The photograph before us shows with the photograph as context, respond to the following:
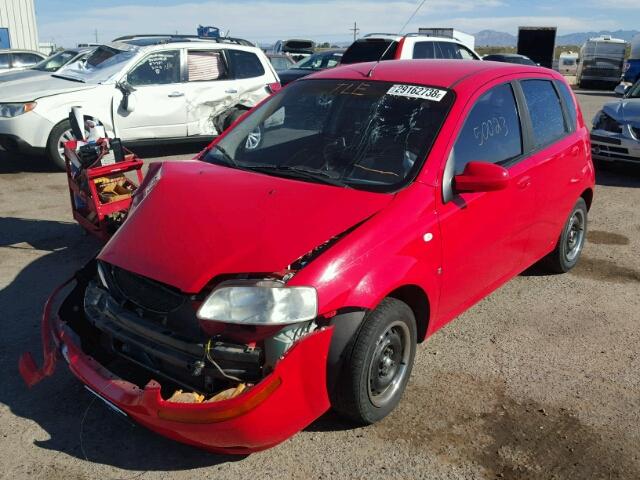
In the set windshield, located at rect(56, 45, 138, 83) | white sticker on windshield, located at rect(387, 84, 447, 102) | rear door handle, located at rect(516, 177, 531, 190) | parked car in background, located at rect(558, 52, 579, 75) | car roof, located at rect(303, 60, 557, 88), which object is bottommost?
parked car in background, located at rect(558, 52, 579, 75)

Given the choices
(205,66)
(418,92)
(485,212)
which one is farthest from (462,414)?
(205,66)

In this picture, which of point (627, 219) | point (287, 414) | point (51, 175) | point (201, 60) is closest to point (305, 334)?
point (287, 414)

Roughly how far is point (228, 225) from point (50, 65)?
1147 cm

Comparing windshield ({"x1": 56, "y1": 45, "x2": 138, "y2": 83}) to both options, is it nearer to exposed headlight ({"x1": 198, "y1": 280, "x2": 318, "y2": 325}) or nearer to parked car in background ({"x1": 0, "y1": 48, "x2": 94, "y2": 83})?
parked car in background ({"x1": 0, "y1": 48, "x2": 94, "y2": 83})

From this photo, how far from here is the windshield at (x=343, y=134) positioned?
3.49 m

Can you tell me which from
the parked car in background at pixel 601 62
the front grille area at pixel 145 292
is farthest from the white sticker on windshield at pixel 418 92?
the parked car in background at pixel 601 62

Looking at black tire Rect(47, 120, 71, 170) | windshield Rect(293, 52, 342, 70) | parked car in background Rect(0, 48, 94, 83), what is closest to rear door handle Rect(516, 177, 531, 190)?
black tire Rect(47, 120, 71, 170)

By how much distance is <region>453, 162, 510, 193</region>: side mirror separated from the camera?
3324mm

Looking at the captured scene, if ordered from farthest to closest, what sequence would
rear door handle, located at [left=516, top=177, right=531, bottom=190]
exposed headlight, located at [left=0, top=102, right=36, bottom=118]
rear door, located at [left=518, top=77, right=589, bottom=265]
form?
exposed headlight, located at [left=0, top=102, right=36, bottom=118], rear door, located at [left=518, top=77, right=589, bottom=265], rear door handle, located at [left=516, top=177, right=531, bottom=190]

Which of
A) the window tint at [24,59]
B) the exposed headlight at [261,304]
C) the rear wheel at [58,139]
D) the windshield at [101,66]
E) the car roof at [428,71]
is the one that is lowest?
the rear wheel at [58,139]

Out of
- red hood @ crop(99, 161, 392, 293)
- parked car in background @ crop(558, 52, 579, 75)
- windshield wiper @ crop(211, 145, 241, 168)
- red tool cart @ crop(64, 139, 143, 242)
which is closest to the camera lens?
red hood @ crop(99, 161, 392, 293)

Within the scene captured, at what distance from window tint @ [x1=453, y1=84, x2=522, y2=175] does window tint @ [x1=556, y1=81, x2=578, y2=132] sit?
0.99 m

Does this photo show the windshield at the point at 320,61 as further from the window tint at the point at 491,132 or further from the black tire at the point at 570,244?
the window tint at the point at 491,132

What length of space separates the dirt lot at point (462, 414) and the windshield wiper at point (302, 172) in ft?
4.17
